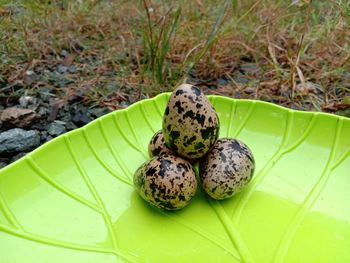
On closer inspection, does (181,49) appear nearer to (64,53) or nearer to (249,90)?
(249,90)

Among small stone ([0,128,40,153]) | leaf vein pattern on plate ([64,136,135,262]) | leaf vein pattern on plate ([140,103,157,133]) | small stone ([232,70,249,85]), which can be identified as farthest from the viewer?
small stone ([232,70,249,85])

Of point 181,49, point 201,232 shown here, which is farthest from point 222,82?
point 201,232

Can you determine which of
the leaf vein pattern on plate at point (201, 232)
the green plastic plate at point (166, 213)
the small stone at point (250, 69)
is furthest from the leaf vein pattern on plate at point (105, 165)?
the small stone at point (250, 69)

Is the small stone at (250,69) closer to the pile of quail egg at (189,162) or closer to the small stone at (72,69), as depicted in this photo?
the small stone at (72,69)

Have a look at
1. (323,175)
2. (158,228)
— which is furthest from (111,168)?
(323,175)

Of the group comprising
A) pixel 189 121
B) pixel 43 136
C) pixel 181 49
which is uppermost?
pixel 189 121

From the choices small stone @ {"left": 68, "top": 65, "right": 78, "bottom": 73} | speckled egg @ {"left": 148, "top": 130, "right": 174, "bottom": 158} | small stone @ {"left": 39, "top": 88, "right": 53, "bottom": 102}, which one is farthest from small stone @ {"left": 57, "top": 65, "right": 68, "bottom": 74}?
speckled egg @ {"left": 148, "top": 130, "right": 174, "bottom": 158}

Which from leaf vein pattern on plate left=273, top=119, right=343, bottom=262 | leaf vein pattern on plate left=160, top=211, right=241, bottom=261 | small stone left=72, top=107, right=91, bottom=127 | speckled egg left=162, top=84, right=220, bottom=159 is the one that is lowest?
small stone left=72, top=107, right=91, bottom=127

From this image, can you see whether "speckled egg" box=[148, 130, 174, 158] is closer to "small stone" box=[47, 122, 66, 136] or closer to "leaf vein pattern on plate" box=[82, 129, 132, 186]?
"leaf vein pattern on plate" box=[82, 129, 132, 186]
